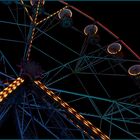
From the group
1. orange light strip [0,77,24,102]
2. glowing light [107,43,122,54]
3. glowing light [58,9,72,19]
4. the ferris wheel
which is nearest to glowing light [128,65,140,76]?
the ferris wheel

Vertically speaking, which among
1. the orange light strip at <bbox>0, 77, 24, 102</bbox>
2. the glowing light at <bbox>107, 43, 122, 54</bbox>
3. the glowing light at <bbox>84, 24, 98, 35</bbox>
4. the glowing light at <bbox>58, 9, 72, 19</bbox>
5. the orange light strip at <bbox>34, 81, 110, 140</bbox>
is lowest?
the orange light strip at <bbox>34, 81, 110, 140</bbox>

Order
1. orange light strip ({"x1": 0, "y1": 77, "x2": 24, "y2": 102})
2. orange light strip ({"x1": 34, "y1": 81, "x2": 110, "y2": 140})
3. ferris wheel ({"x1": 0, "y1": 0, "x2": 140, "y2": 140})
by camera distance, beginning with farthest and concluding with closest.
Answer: ferris wheel ({"x1": 0, "y1": 0, "x2": 140, "y2": 140}) < orange light strip ({"x1": 34, "y1": 81, "x2": 110, "y2": 140}) < orange light strip ({"x1": 0, "y1": 77, "x2": 24, "y2": 102})

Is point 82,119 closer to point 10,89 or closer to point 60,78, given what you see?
point 10,89

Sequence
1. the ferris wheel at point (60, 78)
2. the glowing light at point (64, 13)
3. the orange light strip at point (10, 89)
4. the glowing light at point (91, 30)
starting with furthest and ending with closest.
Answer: the glowing light at point (91, 30) < the glowing light at point (64, 13) < the ferris wheel at point (60, 78) < the orange light strip at point (10, 89)

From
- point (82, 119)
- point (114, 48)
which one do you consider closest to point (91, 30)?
point (114, 48)

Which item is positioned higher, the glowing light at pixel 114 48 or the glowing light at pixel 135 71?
the glowing light at pixel 114 48

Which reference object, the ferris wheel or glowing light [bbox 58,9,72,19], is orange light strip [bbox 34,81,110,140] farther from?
glowing light [bbox 58,9,72,19]

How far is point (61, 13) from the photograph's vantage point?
14562mm

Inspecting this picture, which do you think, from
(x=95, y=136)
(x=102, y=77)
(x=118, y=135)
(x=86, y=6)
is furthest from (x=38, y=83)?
(x=118, y=135)

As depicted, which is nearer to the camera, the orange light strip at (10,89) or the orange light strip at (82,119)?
the orange light strip at (10,89)

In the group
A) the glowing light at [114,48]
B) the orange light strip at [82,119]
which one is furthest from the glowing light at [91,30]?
the orange light strip at [82,119]

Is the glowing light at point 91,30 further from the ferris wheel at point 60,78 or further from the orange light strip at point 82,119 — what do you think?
the orange light strip at point 82,119

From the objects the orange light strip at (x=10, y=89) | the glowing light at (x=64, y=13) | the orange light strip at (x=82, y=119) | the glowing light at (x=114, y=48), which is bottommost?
the orange light strip at (x=82, y=119)

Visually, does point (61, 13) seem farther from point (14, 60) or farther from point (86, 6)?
point (14, 60)
